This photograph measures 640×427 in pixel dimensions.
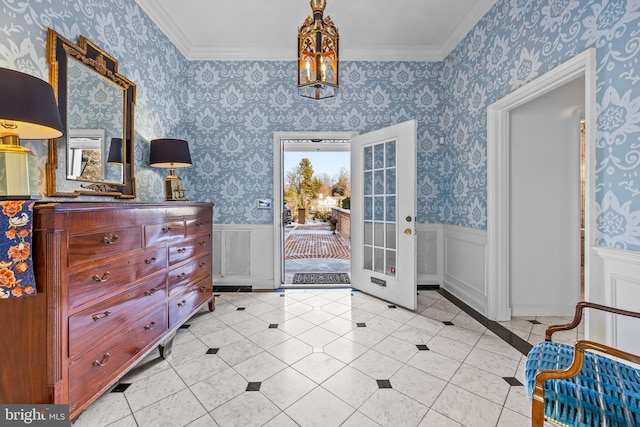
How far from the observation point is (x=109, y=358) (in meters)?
1.64

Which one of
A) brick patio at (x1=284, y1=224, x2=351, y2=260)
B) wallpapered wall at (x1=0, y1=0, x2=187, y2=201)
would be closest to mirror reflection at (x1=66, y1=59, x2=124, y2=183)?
wallpapered wall at (x1=0, y1=0, x2=187, y2=201)

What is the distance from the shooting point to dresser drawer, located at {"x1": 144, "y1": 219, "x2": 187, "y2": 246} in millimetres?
1975

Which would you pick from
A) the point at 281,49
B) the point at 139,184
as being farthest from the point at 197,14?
the point at 139,184

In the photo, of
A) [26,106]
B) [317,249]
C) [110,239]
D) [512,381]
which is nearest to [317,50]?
[26,106]

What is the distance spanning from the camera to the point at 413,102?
150 inches

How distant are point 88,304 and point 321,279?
123 inches

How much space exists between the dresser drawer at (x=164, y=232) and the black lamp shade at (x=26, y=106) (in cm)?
79

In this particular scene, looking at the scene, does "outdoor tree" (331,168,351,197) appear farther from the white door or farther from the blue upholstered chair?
the blue upholstered chair

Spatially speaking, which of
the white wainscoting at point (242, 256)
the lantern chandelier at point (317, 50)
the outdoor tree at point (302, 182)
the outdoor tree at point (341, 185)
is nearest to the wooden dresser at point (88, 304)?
the lantern chandelier at point (317, 50)

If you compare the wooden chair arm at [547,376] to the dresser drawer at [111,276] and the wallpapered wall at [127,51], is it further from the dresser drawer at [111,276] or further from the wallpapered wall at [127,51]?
the wallpapered wall at [127,51]

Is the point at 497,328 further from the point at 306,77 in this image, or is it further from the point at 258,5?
the point at 258,5

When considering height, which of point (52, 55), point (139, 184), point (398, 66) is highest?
point (398, 66)

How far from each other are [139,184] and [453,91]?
3860 mm

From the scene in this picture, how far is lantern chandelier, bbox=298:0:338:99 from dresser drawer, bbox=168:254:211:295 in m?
1.82
